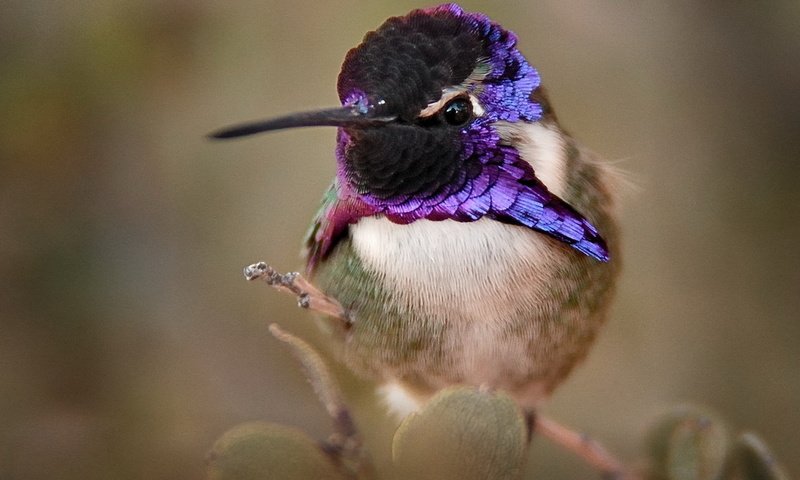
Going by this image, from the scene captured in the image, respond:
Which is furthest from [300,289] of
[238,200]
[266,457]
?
[238,200]

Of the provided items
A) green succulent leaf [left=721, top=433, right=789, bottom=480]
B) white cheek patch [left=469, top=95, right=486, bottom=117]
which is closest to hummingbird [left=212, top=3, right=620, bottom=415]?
white cheek patch [left=469, top=95, right=486, bottom=117]

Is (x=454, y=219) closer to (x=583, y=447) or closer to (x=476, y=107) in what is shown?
(x=476, y=107)

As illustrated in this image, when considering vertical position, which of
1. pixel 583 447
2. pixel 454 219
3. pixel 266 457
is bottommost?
pixel 583 447

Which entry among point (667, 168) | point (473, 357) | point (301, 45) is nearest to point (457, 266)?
point (473, 357)

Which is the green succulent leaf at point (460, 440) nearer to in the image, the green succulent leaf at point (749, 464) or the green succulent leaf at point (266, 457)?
the green succulent leaf at point (266, 457)

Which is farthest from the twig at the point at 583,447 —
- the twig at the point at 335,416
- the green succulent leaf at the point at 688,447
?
the twig at the point at 335,416

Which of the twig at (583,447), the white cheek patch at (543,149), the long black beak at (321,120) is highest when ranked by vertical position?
the long black beak at (321,120)

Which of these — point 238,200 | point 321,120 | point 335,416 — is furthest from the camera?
point 238,200
